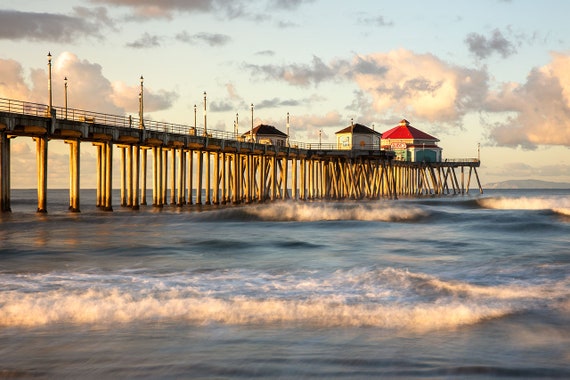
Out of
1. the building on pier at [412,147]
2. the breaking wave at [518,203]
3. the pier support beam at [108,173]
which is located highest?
the building on pier at [412,147]

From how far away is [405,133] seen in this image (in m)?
89.9

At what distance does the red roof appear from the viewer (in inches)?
3514

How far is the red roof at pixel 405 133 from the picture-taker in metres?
89.2

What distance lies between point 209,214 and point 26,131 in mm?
10215

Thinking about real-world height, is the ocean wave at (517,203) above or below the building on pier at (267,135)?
below

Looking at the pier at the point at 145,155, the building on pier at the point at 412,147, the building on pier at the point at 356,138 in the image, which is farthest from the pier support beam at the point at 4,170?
the building on pier at the point at 412,147

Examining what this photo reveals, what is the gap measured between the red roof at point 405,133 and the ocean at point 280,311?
229ft

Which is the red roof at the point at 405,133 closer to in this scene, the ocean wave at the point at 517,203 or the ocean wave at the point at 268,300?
the ocean wave at the point at 517,203

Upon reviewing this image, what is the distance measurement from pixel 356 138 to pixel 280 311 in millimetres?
65113

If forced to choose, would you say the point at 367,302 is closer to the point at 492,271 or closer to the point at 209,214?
the point at 492,271

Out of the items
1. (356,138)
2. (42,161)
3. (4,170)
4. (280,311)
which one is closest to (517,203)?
(356,138)

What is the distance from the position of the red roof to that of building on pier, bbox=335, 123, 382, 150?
48.8 feet

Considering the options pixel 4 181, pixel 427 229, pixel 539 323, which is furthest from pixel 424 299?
pixel 4 181

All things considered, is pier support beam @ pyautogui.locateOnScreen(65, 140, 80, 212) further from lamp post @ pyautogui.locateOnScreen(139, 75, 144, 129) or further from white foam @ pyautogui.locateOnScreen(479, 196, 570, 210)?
white foam @ pyautogui.locateOnScreen(479, 196, 570, 210)
